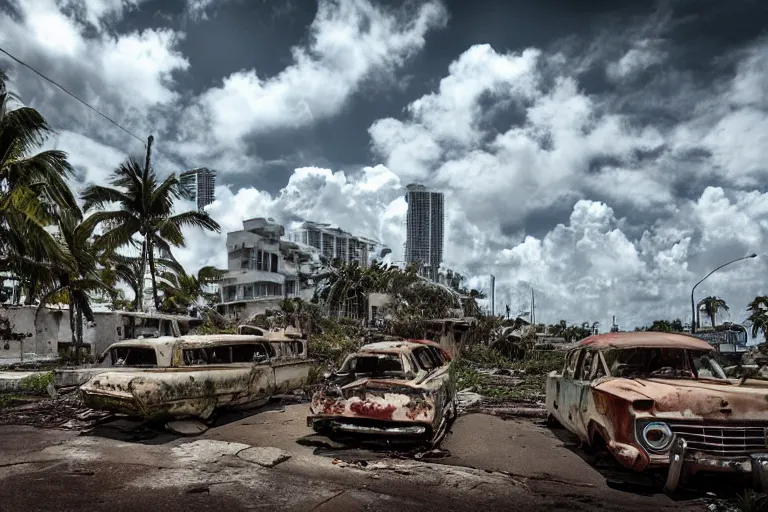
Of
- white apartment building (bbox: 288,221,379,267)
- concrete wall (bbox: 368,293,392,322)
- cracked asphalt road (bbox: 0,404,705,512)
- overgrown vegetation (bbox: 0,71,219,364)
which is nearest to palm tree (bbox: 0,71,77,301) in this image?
overgrown vegetation (bbox: 0,71,219,364)

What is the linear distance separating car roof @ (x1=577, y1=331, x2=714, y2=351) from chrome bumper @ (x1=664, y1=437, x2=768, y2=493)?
225 centimetres

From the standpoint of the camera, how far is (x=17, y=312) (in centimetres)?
2827

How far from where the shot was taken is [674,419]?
5.95m

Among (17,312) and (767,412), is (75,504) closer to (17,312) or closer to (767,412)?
(767,412)

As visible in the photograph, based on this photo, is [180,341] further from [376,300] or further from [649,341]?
[376,300]

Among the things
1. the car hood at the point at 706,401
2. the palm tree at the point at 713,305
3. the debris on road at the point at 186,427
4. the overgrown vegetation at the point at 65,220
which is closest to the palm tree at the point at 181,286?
the overgrown vegetation at the point at 65,220

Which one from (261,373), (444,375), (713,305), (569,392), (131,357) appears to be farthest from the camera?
(713,305)

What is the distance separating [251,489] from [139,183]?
2037cm

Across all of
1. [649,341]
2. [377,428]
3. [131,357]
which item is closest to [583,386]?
[649,341]

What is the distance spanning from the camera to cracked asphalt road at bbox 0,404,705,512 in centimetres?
580

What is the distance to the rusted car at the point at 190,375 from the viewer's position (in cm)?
902

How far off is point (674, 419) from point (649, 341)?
2.07 m

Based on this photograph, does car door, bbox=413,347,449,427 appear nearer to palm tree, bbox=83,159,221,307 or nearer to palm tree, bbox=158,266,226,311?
palm tree, bbox=83,159,221,307

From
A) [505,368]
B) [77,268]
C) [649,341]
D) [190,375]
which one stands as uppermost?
[77,268]
